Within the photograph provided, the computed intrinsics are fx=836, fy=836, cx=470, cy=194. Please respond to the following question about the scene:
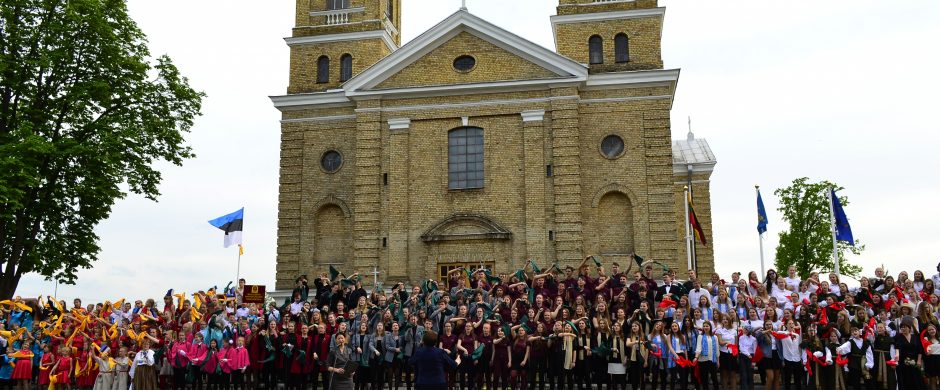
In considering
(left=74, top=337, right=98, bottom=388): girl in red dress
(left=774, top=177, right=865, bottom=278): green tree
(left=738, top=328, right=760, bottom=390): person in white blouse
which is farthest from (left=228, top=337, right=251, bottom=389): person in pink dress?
(left=774, top=177, right=865, bottom=278): green tree

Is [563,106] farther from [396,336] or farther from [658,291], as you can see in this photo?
[396,336]

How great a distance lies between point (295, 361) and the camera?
16625 millimetres

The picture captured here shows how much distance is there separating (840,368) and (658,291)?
3.85 meters

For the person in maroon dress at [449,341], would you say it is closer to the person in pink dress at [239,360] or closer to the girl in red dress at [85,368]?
the person in pink dress at [239,360]

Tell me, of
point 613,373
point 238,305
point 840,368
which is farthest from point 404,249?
point 840,368

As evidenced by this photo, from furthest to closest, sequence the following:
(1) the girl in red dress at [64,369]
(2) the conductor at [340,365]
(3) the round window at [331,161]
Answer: (3) the round window at [331,161]
(1) the girl in red dress at [64,369]
(2) the conductor at [340,365]

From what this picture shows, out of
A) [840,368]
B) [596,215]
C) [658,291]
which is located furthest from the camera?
[596,215]

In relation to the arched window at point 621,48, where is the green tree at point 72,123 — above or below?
below

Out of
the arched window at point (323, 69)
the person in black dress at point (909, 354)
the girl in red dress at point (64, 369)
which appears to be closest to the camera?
the person in black dress at point (909, 354)

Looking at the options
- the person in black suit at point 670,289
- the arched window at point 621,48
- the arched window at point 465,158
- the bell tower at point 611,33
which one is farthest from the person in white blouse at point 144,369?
the arched window at point 621,48

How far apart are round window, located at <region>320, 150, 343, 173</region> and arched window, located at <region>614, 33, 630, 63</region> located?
10.6m

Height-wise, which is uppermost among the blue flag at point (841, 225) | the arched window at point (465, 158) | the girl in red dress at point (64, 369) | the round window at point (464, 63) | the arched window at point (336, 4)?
the arched window at point (336, 4)

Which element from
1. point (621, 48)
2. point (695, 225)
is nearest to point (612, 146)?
point (621, 48)

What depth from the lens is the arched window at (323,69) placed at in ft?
106
